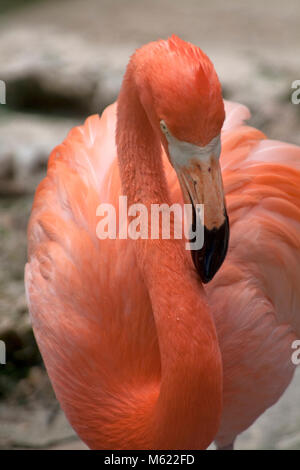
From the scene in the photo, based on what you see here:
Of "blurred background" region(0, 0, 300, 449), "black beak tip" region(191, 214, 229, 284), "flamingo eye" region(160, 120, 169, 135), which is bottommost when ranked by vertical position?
"blurred background" region(0, 0, 300, 449)

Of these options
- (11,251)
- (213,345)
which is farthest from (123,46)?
(213,345)

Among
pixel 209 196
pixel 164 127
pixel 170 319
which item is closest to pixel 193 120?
pixel 164 127

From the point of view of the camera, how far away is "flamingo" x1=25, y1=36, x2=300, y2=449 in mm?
2035

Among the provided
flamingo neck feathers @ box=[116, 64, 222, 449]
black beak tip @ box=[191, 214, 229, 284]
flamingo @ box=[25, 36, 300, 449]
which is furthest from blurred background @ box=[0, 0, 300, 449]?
black beak tip @ box=[191, 214, 229, 284]

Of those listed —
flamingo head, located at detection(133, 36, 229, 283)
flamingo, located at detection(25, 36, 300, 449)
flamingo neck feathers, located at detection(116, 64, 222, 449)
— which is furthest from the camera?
flamingo neck feathers, located at detection(116, 64, 222, 449)

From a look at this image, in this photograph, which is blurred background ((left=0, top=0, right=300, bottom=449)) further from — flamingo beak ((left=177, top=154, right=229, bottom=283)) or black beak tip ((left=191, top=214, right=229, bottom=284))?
flamingo beak ((left=177, top=154, right=229, bottom=283))

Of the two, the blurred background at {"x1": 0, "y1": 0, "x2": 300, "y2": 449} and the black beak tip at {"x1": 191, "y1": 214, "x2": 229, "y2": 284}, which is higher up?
the black beak tip at {"x1": 191, "y1": 214, "x2": 229, "y2": 284}

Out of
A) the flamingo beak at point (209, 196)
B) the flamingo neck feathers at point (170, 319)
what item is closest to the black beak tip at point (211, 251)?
the flamingo beak at point (209, 196)

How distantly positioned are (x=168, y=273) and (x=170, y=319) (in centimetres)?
16

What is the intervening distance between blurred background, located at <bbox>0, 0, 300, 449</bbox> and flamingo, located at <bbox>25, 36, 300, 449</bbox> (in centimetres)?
100

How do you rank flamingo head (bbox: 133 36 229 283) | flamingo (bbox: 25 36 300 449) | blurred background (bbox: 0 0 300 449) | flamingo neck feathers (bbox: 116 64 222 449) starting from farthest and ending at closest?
blurred background (bbox: 0 0 300 449) → flamingo neck feathers (bbox: 116 64 222 449) → flamingo (bbox: 25 36 300 449) → flamingo head (bbox: 133 36 229 283)

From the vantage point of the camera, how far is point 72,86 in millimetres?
6363

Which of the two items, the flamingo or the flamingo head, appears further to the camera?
the flamingo

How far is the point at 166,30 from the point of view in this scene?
7.51m
